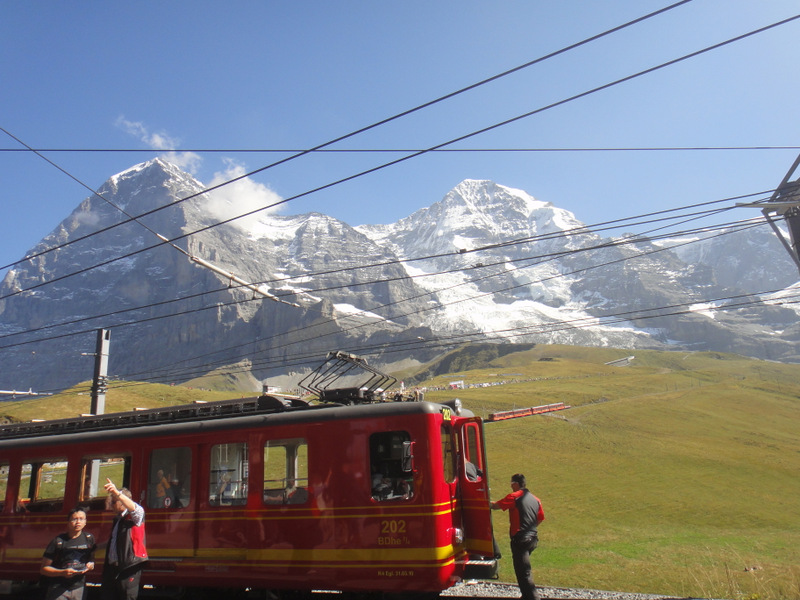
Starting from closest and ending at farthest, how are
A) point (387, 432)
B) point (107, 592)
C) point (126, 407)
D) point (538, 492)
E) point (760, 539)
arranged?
point (107, 592), point (387, 432), point (760, 539), point (538, 492), point (126, 407)

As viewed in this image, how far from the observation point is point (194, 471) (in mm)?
11836

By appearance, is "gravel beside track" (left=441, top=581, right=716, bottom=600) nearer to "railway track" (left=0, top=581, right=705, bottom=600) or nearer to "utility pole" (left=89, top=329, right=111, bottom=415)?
"railway track" (left=0, top=581, right=705, bottom=600)

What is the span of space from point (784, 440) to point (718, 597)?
7597 cm

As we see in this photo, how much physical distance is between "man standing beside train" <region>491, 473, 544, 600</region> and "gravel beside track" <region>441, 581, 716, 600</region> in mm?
1261

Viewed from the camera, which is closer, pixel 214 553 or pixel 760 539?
pixel 214 553

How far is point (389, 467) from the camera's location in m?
10.5

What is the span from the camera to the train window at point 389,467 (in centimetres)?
1032

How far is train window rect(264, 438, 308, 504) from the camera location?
1089cm

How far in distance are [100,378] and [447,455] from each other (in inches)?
662

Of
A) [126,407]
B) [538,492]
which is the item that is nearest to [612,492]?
[538,492]

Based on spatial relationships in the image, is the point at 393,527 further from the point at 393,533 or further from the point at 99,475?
the point at 99,475

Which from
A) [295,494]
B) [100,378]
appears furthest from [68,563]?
[100,378]

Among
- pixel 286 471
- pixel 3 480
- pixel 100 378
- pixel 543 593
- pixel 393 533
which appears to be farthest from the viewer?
pixel 100 378

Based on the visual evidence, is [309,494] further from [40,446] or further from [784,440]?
[784,440]
